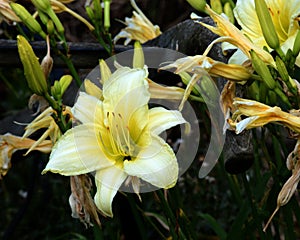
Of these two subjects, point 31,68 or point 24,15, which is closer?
point 31,68

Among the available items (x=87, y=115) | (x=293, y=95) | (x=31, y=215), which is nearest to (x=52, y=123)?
(x=87, y=115)

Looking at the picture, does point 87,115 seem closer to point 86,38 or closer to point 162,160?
point 162,160

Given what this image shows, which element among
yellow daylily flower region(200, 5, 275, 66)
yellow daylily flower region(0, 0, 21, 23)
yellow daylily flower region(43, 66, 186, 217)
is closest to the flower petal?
yellow daylily flower region(43, 66, 186, 217)

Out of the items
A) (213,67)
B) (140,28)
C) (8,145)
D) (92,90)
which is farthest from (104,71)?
(140,28)

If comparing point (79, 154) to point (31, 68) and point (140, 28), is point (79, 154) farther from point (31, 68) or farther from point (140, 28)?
point (140, 28)

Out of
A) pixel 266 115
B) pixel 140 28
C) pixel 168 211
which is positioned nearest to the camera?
pixel 266 115

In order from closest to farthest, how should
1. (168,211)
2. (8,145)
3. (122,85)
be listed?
(122,85)
(168,211)
(8,145)
